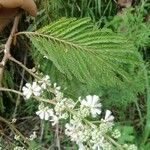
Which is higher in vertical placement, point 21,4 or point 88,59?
point 21,4

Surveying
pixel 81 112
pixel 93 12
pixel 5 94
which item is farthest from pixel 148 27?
pixel 81 112

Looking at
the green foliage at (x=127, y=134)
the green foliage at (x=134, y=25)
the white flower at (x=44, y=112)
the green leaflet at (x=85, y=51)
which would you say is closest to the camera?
the white flower at (x=44, y=112)

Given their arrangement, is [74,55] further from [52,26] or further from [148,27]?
[148,27]

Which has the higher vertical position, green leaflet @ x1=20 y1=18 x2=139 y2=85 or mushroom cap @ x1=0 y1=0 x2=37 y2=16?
mushroom cap @ x1=0 y1=0 x2=37 y2=16

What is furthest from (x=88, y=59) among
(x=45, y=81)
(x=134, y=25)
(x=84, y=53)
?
(x=134, y=25)

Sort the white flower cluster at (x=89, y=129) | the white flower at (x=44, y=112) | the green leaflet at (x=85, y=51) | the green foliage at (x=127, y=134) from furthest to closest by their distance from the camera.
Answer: the green foliage at (x=127, y=134)
the green leaflet at (x=85, y=51)
the white flower at (x=44, y=112)
the white flower cluster at (x=89, y=129)

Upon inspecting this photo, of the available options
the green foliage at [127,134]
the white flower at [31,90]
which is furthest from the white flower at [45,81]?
the green foliage at [127,134]

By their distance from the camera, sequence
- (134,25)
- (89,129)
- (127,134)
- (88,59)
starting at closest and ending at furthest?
(89,129) → (88,59) → (127,134) → (134,25)

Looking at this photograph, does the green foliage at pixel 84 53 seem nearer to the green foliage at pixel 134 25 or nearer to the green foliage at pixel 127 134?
the green foliage at pixel 127 134

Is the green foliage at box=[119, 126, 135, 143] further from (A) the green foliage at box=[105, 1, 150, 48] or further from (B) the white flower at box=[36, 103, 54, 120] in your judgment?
(B) the white flower at box=[36, 103, 54, 120]


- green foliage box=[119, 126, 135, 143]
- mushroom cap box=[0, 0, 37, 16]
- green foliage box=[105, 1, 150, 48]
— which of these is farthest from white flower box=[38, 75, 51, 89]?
green foliage box=[105, 1, 150, 48]

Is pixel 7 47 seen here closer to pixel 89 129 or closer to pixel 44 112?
pixel 44 112
